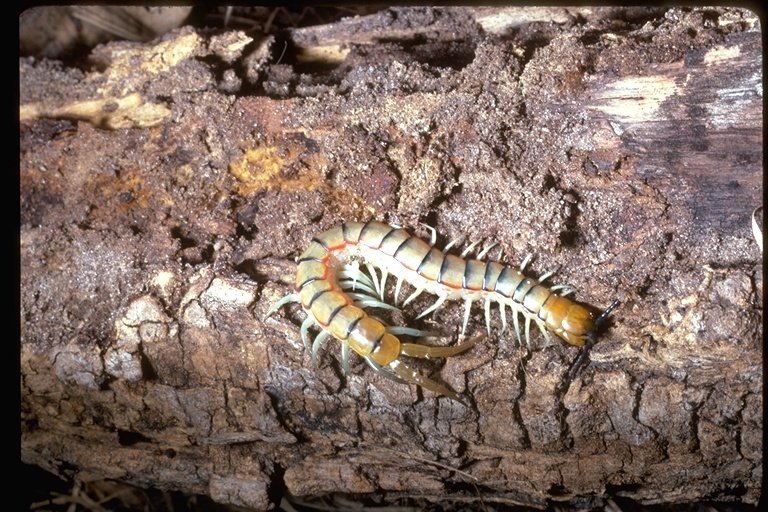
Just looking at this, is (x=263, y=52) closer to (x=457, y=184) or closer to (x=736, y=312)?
(x=457, y=184)

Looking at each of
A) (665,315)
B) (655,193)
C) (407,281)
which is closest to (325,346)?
(407,281)

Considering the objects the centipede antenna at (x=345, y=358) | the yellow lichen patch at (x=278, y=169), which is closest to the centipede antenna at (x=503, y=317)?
the centipede antenna at (x=345, y=358)

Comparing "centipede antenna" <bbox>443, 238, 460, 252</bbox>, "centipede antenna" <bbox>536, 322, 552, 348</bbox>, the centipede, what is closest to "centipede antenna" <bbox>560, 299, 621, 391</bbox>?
the centipede

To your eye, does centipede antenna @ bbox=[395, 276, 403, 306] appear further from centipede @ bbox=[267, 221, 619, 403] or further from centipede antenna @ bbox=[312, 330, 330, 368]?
centipede antenna @ bbox=[312, 330, 330, 368]

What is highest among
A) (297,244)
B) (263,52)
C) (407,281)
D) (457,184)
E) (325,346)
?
(263,52)

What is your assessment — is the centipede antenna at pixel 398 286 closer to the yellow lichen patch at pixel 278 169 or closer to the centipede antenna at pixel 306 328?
the centipede antenna at pixel 306 328
